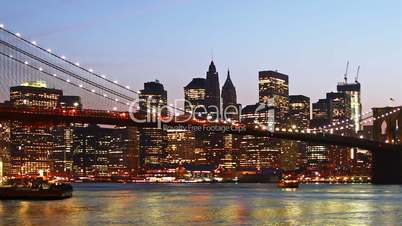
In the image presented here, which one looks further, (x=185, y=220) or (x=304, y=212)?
(x=304, y=212)

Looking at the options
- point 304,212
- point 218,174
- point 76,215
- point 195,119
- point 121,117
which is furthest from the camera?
point 218,174

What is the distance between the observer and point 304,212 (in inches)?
1721

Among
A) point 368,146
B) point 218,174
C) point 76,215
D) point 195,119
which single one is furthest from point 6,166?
point 218,174

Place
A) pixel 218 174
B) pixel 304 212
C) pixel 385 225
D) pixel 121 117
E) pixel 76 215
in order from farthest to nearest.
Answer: pixel 218 174
pixel 121 117
pixel 304 212
pixel 76 215
pixel 385 225

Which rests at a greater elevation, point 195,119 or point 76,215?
point 195,119

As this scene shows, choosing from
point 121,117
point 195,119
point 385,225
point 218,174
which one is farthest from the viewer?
point 218,174

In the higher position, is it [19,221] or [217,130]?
[217,130]

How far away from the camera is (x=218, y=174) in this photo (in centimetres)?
16488

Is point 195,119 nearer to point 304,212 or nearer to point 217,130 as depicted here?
point 217,130

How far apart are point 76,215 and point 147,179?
12862 cm

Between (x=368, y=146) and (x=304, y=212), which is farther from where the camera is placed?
(x=368, y=146)

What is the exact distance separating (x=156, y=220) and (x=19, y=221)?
5.94m

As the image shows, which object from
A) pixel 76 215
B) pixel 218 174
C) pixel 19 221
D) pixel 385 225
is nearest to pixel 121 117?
pixel 76 215

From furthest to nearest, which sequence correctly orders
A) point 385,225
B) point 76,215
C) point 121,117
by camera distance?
point 121,117 → point 76,215 → point 385,225
